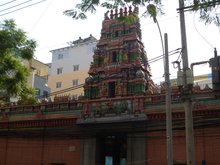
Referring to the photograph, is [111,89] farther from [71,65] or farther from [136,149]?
[71,65]

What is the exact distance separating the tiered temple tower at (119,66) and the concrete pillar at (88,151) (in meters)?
4.07

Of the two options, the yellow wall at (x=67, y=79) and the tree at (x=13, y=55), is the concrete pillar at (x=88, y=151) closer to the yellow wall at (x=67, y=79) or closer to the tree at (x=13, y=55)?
the tree at (x=13, y=55)

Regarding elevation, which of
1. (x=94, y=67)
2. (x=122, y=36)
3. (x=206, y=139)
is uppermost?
(x=122, y=36)

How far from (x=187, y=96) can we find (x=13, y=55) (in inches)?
439

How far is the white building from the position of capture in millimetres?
52250


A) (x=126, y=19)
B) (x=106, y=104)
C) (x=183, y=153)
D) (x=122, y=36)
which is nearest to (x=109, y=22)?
(x=122, y=36)

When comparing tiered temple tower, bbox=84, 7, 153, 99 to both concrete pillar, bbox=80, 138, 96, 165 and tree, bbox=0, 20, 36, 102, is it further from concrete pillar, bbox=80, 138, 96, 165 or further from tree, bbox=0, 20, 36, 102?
tree, bbox=0, 20, 36, 102

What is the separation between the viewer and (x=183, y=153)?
68.2ft

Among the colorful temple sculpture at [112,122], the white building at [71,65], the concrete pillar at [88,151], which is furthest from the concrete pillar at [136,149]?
the white building at [71,65]

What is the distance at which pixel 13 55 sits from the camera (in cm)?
1867

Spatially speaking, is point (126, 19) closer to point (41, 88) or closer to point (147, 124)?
point (147, 124)

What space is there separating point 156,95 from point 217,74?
455 inches

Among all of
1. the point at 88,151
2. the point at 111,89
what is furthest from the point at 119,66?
the point at 88,151

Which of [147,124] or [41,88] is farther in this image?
[41,88]
